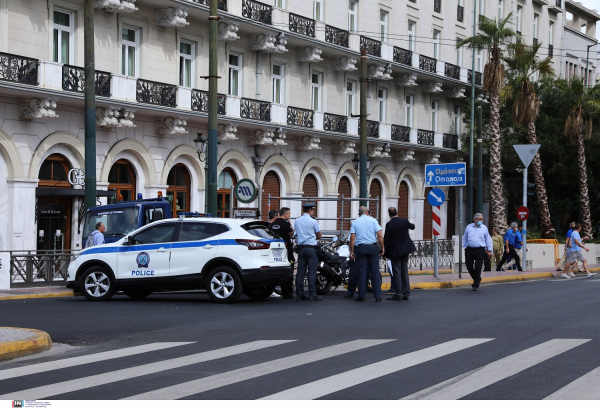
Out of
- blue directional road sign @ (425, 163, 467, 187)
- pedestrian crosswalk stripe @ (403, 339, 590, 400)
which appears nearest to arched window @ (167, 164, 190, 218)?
blue directional road sign @ (425, 163, 467, 187)

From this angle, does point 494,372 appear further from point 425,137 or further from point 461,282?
point 425,137

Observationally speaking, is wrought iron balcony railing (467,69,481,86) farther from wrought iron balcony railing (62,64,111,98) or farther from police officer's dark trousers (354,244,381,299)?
police officer's dark trousers (354,244,381,299)

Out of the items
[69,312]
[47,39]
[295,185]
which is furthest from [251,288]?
[295,185]

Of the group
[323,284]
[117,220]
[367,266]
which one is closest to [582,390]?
[367,266]

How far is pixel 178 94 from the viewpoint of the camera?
98.0 feet

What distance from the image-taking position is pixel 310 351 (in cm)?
974

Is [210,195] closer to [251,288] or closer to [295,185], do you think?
[251,288]

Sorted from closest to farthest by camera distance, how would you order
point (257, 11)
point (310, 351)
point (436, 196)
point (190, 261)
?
point (310, 351)
point (190, 261)
point (436, 196)
point (257, 11)

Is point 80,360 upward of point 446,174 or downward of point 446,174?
downward

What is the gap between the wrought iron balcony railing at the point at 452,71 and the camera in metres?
46.3

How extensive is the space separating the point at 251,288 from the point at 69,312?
3.58 meters

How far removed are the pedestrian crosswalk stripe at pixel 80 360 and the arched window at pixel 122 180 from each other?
19223 mm

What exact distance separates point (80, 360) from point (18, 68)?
17.0 metres

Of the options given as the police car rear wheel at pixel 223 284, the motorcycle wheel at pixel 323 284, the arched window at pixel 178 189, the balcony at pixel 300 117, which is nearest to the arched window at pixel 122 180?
the arched window at pixel 178 189
